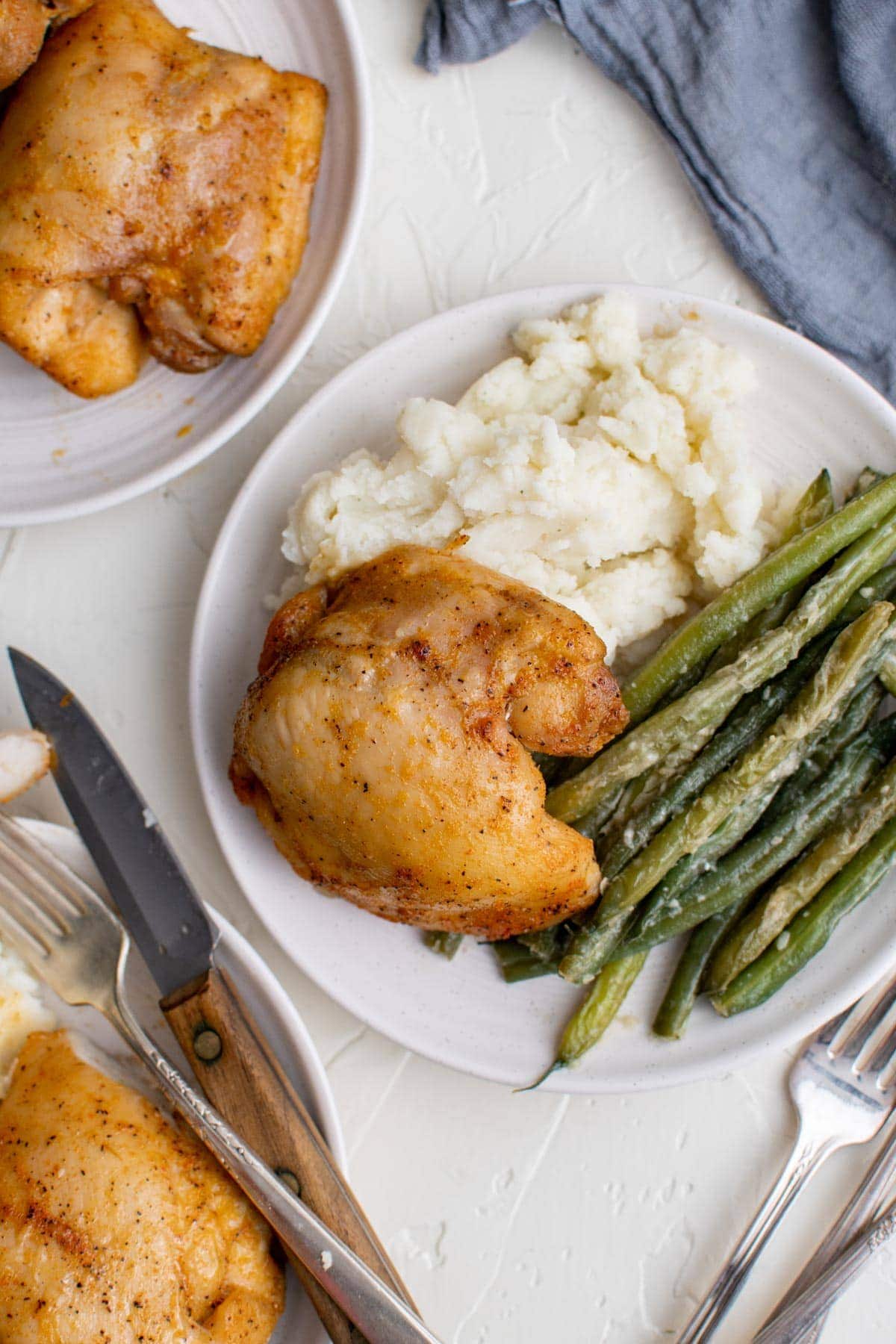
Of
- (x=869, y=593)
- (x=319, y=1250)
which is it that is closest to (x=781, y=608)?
(x=869, y=593)

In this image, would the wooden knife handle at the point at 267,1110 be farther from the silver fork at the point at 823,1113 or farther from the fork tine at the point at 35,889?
the silver fork at the point at 823,1113

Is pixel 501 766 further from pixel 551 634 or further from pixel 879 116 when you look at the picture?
pixel 879 116

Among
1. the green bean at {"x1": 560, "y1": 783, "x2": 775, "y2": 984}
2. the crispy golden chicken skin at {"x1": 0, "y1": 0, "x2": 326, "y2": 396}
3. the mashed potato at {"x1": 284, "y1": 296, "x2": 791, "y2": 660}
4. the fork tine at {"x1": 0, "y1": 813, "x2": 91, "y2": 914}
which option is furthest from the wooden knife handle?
the crispy golden chicken skin at {"x1": 0, "y1": 0, "x2": 326, "y2": 396}

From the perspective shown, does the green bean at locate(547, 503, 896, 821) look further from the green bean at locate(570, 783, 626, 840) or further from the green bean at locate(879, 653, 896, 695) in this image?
the green bean at locate(879, 653, 896, 695)

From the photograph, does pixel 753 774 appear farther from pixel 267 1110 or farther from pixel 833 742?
pixel 267 1110

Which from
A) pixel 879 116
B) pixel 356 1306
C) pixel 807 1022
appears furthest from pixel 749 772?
pixel 879 116

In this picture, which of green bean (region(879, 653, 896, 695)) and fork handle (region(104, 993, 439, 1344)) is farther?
green bean (region(879, 653, 896, 695))

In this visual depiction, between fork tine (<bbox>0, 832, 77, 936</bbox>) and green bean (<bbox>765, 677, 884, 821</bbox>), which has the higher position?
green bean (<bbox>765, 677, 884, 821</bbox>)
